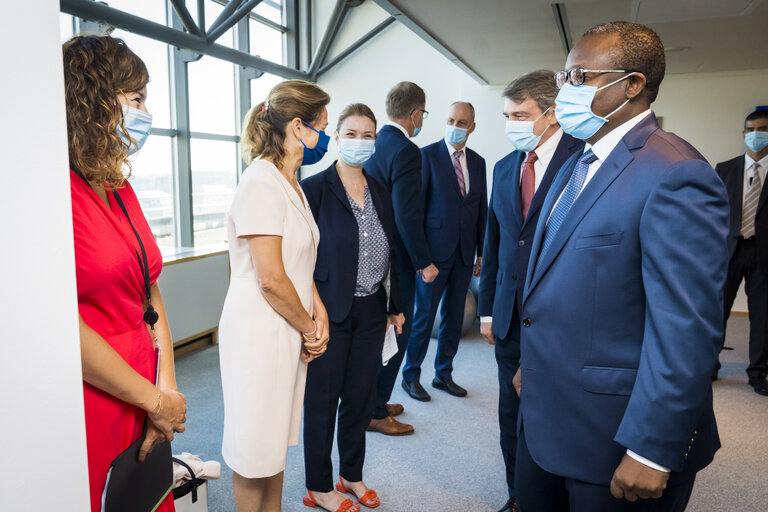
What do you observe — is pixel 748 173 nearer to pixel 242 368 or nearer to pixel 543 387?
pixel 543 387

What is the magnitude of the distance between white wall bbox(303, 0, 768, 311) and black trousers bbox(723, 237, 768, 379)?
2.55 meters

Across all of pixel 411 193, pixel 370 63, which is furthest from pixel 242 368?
pixel 370 63

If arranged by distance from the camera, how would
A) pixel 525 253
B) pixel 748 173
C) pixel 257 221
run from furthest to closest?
pixel 748 173 < pixel 525 253 < pixel 257 221

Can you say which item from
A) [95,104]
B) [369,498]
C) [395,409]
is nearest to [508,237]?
[369,498]

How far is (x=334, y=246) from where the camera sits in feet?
7.62

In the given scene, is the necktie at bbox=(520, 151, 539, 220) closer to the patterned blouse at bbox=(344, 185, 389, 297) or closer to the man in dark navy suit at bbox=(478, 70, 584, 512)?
the man in dark navy suit at bbox=(478, 70, 584, 512)

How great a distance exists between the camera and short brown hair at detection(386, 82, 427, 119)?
131 inches

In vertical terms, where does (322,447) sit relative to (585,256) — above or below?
below

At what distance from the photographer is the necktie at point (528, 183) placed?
228 centimetres

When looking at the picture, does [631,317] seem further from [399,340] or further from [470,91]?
[470,91]

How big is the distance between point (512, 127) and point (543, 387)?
129cm

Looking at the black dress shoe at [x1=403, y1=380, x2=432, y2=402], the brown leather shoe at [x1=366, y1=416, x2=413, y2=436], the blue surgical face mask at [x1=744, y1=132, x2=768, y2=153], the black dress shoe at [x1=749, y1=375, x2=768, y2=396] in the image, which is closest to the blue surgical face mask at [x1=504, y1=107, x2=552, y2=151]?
the brown leather shoe at [x1=366, y1=416, x2=413, y2=436]

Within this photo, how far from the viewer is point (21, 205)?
1.93 feet

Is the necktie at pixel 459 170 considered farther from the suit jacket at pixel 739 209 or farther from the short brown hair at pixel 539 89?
the suit jacket at pixel 739 209
